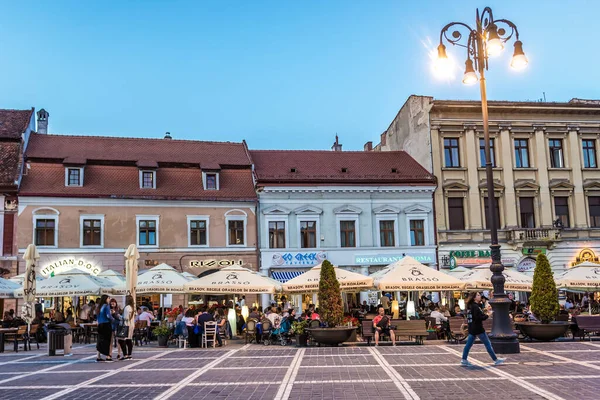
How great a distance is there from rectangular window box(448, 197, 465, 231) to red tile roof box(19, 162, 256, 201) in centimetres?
1123

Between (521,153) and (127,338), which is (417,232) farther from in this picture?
(127,338)

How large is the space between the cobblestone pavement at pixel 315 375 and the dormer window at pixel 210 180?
16317mm

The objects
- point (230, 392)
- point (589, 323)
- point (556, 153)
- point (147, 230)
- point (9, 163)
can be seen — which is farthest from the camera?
point (556, 153)

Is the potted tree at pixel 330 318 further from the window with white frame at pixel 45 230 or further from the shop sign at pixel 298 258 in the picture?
the window with white frame at pixel 45 230

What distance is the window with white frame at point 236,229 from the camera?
3209 cm

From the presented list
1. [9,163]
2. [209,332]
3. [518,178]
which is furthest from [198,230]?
[518,178]

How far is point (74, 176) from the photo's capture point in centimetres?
3105

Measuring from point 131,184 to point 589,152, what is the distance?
87.2 feet

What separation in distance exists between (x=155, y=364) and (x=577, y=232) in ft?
92.3

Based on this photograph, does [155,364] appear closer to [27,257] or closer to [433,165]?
[27,257]

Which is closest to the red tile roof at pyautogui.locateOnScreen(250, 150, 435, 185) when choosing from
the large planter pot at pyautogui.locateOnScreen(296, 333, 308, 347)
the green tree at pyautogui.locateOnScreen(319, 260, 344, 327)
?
the large planter pot at pyautogui.locateOnScreen(296, 333, 308, 347)

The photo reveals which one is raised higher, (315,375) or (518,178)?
(518,178)

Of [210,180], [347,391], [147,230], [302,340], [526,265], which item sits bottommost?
[302,340]

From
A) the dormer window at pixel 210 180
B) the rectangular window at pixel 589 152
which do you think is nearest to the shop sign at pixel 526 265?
the rectangular window at pixel 589 152
